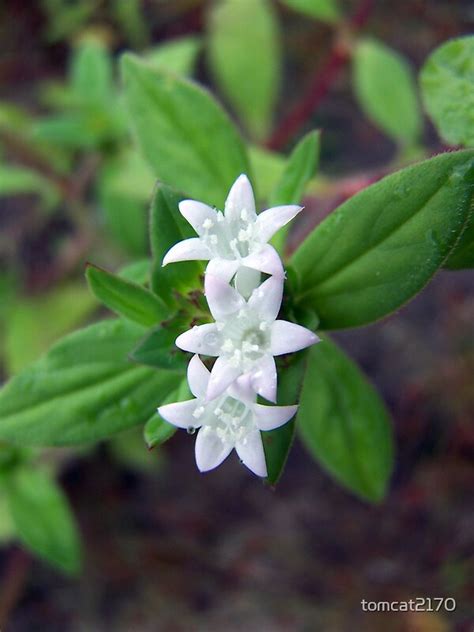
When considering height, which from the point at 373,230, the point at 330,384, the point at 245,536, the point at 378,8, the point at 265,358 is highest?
the point at 378,8

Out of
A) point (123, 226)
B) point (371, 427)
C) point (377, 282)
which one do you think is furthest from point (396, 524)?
point (377, 282)

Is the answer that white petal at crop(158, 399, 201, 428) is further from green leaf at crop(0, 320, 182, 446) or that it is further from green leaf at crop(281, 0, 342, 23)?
green leaf at crop(281, 0, 342, 23)

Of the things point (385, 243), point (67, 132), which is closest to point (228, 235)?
point (385, 243)

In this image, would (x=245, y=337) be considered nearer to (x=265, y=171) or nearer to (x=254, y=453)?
(x=254, y=453)

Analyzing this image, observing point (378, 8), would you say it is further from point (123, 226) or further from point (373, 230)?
point (373, 230)

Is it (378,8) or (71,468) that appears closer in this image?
(71,468)

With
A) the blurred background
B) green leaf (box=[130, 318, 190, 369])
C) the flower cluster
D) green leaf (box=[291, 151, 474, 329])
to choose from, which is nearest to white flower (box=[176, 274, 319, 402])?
the flower cluster
